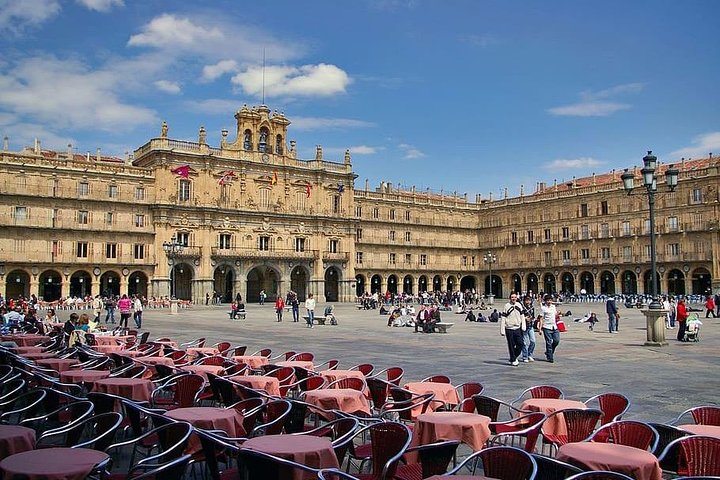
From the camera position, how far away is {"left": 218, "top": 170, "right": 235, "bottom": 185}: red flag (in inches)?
2094

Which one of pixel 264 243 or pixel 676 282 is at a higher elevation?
pixel 264 243

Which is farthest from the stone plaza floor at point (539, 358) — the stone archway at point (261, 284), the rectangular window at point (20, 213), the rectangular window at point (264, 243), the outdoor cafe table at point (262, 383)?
the stone archway at point (261, 284)

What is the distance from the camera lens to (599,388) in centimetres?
1055

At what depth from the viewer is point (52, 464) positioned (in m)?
4.31

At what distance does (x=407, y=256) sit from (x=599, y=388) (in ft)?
186

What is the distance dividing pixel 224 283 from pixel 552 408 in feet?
168

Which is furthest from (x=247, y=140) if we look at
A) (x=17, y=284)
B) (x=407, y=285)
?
(x=407, y=285)

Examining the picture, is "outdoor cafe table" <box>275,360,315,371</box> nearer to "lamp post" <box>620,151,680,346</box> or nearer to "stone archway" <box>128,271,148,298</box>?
"lamp post" <box>620,151,680,346</box>

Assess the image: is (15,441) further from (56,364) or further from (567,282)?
(567,282)

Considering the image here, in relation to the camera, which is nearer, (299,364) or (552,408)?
(552,408)

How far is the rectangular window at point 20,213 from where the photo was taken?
45.4m

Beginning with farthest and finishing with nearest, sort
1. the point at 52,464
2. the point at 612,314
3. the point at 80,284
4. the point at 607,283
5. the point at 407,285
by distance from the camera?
the point at 407,285 → the point at 607,283 → the point at 80,284 → the point at 612,314 → the point at 52,464

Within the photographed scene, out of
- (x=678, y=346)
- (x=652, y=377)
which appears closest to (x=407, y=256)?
(x=678, y=346)

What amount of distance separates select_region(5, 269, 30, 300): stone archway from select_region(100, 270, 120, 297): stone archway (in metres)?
5.11
